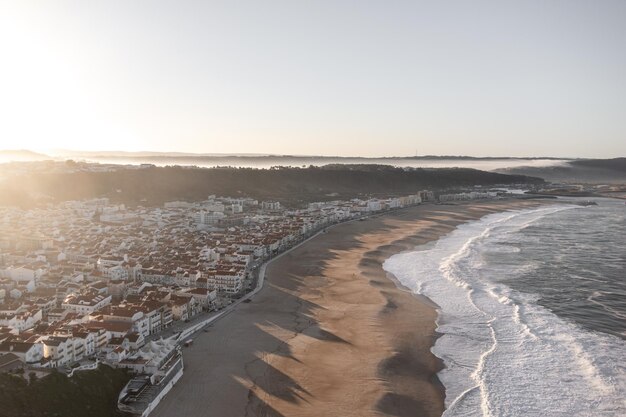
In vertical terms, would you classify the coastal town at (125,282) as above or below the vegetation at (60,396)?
below

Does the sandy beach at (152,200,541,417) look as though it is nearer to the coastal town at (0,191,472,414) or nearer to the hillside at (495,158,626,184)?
the coastal town at (0,191,472,414)

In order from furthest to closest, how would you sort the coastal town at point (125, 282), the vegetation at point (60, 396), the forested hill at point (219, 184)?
1. the forested hill at point (219, 184)
2. the coastal town at point (125, 282)
3. the vegetation at point (60, 396)

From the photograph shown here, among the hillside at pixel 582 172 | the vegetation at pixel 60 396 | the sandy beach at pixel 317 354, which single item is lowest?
the sandy beach at pixel 317 354

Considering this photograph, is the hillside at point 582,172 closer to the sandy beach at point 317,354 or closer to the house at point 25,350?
the sandy beach at point 317,354

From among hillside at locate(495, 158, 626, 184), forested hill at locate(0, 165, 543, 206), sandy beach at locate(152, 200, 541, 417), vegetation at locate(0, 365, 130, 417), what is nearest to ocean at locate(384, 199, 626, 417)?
sandy beach at locate(152, 200, 541, 417)

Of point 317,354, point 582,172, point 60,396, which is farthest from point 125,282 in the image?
point 582,172

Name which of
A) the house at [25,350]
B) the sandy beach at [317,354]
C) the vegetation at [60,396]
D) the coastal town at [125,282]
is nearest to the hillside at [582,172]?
the coastal town at [125,282]
